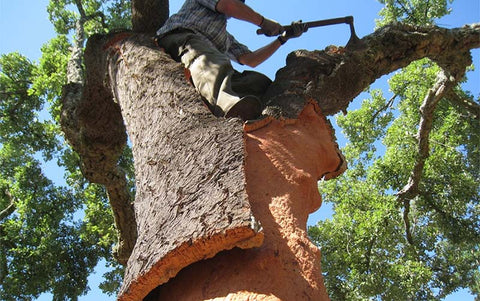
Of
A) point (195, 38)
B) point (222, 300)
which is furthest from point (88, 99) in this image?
point (222, 300)

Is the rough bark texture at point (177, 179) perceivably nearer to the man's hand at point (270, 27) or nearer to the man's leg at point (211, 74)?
the man's leg at point (211, 74)

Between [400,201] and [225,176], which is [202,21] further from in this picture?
[400,201]

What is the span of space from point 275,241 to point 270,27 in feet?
7.30

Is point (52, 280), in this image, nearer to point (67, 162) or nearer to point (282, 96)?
point (67, 162)

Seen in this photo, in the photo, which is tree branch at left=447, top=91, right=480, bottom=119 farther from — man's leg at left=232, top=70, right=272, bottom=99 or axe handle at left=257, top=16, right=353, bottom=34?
man's leg at left=232, top=70, right=272, bottom=99

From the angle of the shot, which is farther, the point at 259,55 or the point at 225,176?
the point at 259,55

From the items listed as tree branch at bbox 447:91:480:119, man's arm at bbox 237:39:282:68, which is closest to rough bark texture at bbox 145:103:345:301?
man's arm at bbox 237:39:282:68

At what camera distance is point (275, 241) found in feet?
4.86

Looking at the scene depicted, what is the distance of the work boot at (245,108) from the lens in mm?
2205

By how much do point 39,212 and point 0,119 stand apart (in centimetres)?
229

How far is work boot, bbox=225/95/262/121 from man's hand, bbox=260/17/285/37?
4.04 ft

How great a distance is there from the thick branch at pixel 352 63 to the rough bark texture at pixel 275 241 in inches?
8.7

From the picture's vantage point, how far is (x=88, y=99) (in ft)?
12.9

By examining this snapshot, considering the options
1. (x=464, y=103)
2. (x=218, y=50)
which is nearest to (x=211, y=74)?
(x=218, y=50)
